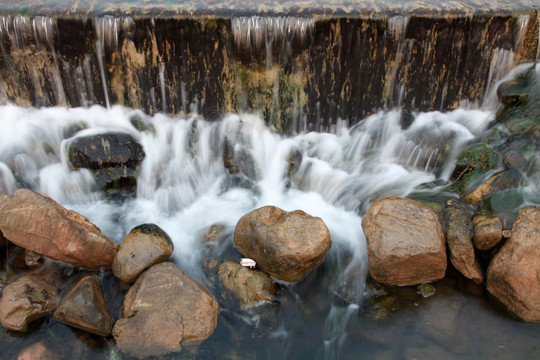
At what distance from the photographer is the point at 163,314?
12.4ft

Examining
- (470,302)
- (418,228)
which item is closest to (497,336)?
(470,302)

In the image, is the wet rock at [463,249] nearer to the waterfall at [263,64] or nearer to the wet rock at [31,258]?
the waterfall at [263,64]

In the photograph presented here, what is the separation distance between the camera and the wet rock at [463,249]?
4133 mm

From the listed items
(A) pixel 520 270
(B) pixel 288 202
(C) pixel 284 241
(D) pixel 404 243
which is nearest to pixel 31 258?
(C) pixel 284 241

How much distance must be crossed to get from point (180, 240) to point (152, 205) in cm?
79

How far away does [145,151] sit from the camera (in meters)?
5.58

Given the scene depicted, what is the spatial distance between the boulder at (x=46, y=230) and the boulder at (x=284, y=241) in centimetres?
150

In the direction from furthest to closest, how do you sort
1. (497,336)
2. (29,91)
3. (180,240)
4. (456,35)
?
1. (29,91)
2. (456,35)
3. (180,240)
4. (497,336)

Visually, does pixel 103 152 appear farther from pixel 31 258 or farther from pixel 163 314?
pixel 163 314

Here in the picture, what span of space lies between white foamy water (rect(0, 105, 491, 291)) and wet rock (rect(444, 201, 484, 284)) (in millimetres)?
905

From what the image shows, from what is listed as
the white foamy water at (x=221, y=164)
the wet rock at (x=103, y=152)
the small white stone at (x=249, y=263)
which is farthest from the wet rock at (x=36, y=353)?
the wet rock at (x=103, y=152)

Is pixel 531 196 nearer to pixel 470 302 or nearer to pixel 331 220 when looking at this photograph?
pixel 470 302

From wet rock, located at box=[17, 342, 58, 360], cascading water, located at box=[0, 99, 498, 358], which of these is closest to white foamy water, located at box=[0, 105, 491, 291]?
cascading water, located at box=[0, 99, 498, 358]

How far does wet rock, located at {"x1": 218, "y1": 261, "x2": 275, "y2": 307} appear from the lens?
4125 mm
